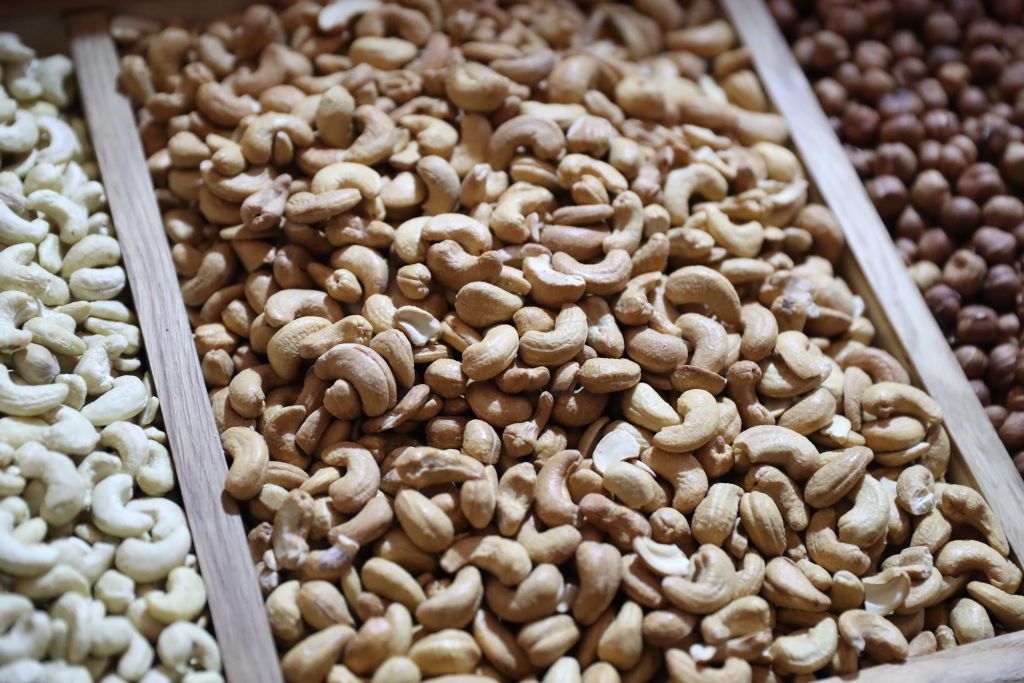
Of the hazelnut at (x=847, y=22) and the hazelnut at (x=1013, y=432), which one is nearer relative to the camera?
the hazelnut at (x=1013, y=432)

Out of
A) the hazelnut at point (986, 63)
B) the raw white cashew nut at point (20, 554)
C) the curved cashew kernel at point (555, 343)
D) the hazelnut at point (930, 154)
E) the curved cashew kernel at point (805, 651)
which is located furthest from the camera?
the hazelnut at point (986, 63)

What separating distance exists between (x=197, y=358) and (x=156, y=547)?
0.31 meters

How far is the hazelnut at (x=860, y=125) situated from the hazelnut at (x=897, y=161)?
0.16 feet

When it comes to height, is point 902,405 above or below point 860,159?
below

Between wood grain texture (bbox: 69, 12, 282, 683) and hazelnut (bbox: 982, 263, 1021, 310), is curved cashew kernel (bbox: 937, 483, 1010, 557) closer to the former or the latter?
hazelnut (bbox: 982, 263, 1021, 310)

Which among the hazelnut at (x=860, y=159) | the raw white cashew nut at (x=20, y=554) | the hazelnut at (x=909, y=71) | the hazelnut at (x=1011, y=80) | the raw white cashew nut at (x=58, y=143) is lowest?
the raw white cashew nut at (x=20, y=554)

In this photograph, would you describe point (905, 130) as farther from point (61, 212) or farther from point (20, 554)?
point (20, 554)

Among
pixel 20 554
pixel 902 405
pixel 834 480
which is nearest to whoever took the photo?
pixel 20 554

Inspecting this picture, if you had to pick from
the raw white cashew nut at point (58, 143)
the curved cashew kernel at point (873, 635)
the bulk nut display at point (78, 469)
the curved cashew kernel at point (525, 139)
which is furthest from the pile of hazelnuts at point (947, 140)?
the raw white cashew nut at point (58, 143)

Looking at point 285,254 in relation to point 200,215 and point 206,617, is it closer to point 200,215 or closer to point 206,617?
point 200,215

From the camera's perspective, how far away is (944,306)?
1.58 meters

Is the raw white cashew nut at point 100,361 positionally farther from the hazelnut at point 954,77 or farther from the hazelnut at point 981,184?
the hazelnut at point 954,77

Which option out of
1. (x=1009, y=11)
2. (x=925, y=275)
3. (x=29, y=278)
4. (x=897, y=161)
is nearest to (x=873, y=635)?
(x=925, y=275)

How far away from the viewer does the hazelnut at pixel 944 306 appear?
5.19 ft
